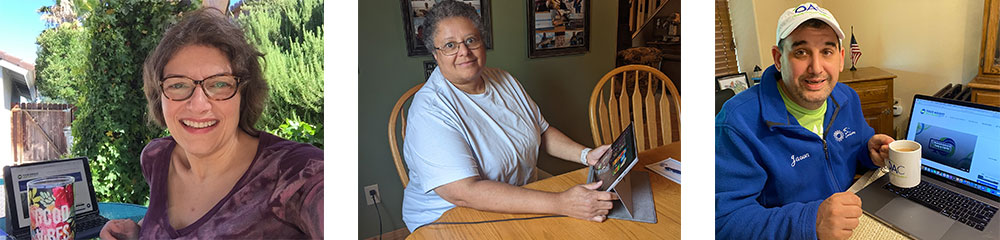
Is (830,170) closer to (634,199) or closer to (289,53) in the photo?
(634,199)

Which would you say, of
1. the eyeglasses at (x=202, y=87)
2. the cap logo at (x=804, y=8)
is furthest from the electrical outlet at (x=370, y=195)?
the cap logo at (x=804, y=8)

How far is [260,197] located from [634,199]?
3.92 ft

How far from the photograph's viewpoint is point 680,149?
Result: 1880mm

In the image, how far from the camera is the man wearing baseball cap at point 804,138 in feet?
5.22

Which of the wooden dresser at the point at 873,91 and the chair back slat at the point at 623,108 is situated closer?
the wooden dresser at the point at 873,91

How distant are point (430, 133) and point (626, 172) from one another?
598 mm

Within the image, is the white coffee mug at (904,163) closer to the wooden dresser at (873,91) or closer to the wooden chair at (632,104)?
the wooden dresser at (873,91)

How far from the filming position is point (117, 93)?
174 centimetres

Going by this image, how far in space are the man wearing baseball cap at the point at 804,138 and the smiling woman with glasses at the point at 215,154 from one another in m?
1.39

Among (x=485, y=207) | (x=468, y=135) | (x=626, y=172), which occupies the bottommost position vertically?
(x=485, y=207)

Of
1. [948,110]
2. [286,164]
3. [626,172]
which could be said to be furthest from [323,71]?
[948,110]

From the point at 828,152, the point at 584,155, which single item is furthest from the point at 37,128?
the point at 828,152

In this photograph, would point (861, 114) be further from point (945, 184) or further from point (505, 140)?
point (505, 140)

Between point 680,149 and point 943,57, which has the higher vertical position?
point 943,57
